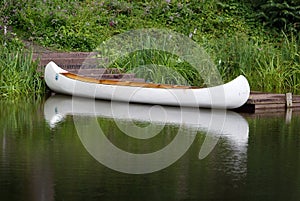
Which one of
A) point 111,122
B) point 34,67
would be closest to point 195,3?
point 34,67

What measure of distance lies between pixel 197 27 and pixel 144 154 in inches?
467

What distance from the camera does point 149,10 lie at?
22.4 metres

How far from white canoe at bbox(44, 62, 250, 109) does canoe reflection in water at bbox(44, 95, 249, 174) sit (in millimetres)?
133

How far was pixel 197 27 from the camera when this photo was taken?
22.0 m

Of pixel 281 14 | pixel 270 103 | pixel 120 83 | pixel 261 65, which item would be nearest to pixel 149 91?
pixel 120 83

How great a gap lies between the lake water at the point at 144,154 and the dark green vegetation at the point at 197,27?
314cm

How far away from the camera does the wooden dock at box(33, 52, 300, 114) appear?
49.6ft

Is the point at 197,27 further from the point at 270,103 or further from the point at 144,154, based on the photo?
the point at 144,154

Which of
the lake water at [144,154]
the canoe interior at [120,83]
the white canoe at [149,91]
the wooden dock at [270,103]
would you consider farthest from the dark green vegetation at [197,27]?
the lake water at [144,154]

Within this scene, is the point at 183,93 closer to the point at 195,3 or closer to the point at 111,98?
the point at 111,98

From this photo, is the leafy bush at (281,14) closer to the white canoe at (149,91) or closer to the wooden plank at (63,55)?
the wooden plank at (63,55)

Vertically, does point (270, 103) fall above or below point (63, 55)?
below

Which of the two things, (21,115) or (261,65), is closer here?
(21,115)

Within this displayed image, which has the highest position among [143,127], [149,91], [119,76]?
[119,76]
